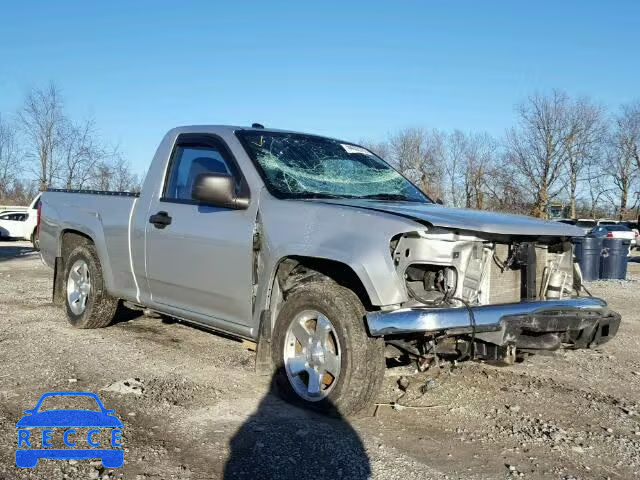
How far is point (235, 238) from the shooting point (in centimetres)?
467

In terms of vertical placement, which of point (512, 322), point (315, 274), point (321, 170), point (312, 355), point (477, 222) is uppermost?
point (321, 170)

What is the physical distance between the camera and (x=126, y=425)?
153 inches

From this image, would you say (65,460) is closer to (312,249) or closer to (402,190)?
(312,249)

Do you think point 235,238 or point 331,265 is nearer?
point 331,265

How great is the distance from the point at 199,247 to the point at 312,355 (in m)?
1.35

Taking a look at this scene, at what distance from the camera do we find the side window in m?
5.30

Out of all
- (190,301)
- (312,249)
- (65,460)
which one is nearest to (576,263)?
(312,249)

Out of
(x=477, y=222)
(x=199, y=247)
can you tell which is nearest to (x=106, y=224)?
(x=199, y=247)

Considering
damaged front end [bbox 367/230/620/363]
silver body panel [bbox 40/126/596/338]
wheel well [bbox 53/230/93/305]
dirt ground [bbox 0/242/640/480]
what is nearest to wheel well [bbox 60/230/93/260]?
wheel well [bbox 53/230/93/305]

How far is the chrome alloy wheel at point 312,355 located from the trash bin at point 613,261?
12.8 metres

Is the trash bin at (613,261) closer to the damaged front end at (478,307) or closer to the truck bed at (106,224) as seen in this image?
the damaged front end at (478,307)

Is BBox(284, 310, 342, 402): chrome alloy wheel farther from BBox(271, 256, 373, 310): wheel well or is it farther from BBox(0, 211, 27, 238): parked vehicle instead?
BBox(0, 211, 27, 238): parked vehicle

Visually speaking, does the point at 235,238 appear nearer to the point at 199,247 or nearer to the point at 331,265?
the point at 199,247

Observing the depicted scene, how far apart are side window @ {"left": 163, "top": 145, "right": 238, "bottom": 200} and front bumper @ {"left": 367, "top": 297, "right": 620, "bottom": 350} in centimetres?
217
